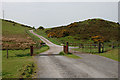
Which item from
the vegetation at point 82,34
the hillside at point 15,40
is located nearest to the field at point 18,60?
the hillside at point 15,40

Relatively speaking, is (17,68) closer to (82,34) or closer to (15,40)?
(15,40)

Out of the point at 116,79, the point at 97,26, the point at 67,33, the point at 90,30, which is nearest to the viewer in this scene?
the point at 116,79

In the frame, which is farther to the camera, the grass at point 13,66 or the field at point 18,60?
the field at point 18,60

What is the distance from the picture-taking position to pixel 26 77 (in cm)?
930

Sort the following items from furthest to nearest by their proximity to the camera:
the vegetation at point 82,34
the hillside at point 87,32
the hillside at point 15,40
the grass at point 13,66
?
the hillside at point 87,32
the vegetation at point 82,34
the hillside at point 15,40
the grass at point 13,66

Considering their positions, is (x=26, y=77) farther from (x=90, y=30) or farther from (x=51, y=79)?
(x=90, y=30)

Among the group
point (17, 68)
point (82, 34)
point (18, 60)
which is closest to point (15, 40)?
point (18, 60)

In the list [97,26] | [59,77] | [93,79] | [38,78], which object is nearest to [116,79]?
[93,79]

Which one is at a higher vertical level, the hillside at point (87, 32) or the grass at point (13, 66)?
the hillside at point (87, 32)

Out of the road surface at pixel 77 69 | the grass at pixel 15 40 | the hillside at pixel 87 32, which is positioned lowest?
the road surface at pixel 77 69

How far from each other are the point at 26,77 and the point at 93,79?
15.2ft

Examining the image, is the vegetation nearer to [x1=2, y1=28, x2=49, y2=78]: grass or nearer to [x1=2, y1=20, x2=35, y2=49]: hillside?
[x1=2, y1=20, x2=35, y2=49]: hillside

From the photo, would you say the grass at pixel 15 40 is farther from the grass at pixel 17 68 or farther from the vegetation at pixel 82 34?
the grass at pixel 17 68

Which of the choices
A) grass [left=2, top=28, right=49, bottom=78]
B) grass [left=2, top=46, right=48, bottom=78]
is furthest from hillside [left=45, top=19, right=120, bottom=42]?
grass [left=2, top=28, right=49, bottom=78]
